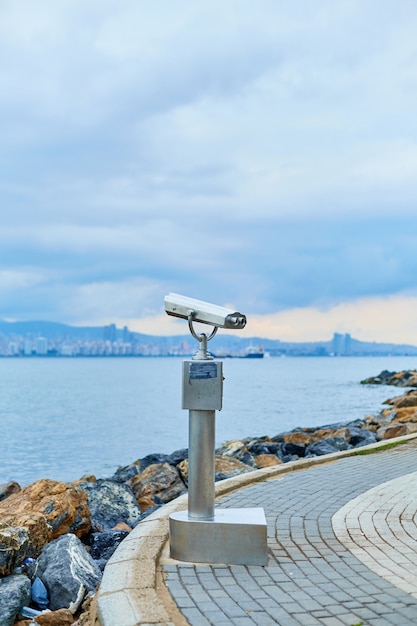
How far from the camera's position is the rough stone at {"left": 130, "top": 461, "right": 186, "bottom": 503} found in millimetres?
12516

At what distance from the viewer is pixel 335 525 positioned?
6887 mm

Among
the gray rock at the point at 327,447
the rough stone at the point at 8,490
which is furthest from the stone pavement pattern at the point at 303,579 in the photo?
the gray rock at the point at 327,447

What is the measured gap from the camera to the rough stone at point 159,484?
12.5 meters

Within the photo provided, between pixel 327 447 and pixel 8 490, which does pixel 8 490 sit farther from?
pixel 327 447

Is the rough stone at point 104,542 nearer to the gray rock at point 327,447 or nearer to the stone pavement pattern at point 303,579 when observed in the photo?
the stone pavement pattern at point 303,579

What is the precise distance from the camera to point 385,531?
6711 mm

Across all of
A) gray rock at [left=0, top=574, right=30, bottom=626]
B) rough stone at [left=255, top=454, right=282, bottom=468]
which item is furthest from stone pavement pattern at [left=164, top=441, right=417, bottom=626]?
rough stone at [left=255, top=454, right=282, bottom=468]

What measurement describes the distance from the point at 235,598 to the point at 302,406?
174ft

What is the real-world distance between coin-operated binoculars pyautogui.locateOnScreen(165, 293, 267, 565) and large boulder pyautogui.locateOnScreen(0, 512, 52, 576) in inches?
75.1

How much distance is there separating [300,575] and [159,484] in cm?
757

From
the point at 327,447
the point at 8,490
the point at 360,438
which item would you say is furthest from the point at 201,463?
the point at 360,438

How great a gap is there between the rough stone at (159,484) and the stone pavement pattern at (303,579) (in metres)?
4.62

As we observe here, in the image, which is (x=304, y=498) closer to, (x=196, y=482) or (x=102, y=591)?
(x=196, y=482)

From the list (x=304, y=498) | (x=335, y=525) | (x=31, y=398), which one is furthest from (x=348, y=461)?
(x=31, y=398)
